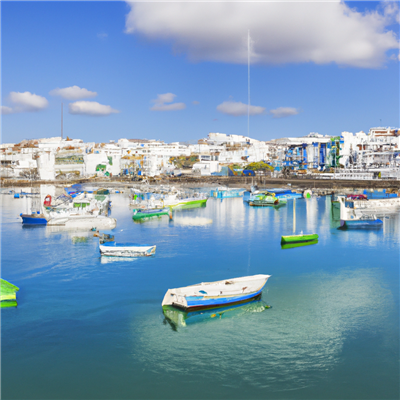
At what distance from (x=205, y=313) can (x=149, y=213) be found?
772 inches

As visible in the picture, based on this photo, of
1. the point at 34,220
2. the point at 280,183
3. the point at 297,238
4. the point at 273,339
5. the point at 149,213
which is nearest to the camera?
the point at 273,339

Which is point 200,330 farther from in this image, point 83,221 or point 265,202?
point 265,202

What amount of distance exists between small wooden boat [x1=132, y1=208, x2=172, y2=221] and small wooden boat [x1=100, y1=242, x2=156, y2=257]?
11473 mm

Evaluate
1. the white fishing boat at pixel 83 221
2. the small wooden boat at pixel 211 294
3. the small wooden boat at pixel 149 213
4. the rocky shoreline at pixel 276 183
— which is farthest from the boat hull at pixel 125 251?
the rocky shoreline at pixel 276 183

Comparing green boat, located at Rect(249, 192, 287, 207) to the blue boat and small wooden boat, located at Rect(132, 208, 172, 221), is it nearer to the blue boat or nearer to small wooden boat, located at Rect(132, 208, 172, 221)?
small wooden boat, located at Rect(132, 208, 172, 221)

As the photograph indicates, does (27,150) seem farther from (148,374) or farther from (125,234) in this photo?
(148,374)

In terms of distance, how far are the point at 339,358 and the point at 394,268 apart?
872 cm

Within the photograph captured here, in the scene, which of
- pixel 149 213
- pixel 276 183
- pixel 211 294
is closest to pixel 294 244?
pixel 211 294

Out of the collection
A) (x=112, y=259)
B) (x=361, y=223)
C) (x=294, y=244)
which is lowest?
(x=112, y=259)

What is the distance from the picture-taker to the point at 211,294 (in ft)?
36.0

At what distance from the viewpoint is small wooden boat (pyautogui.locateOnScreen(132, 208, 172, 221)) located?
29.2m

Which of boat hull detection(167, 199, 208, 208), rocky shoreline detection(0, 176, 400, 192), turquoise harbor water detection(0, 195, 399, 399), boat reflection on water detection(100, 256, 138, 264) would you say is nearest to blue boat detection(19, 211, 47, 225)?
turquoise harbor water detection(0, 195, 399, 399)

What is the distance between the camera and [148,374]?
8.08m

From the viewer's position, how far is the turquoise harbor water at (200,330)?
25.6ft
